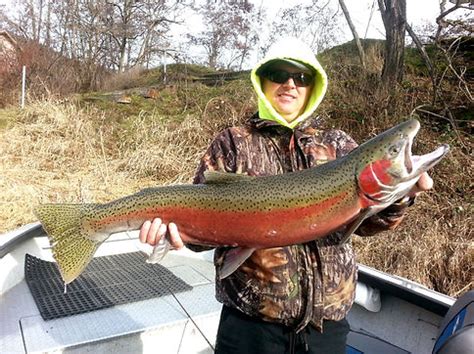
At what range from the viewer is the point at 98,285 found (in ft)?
14.3

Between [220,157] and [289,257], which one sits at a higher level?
[220,157]

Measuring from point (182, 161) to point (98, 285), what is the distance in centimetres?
621

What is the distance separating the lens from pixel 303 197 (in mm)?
2154

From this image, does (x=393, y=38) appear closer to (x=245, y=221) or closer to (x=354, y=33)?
(x=354, y=33)

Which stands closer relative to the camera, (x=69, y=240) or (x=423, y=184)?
(x=423, y=184)

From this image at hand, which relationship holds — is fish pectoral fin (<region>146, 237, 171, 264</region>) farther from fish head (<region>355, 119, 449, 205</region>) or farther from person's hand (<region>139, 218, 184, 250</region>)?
fish head (<region>355, 119, 449, 205</region>)

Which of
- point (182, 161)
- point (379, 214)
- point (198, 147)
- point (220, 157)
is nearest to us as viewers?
point (379, 214)

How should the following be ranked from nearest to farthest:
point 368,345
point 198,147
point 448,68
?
point 368,345 → point 448,68 → point 198,147

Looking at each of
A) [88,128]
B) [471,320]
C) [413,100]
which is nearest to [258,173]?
[471,320]

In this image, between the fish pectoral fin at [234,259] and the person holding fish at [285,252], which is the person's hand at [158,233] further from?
the fish pectoral fin at [234,259]

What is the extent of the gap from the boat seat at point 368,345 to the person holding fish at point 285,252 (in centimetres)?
165

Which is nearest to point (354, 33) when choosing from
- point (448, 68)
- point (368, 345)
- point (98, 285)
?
point (448, 68)

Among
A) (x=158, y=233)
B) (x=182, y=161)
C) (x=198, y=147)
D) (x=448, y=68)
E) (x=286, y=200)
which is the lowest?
(x=182, y=161)

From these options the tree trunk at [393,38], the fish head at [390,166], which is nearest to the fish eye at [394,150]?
the fish head at [390,166]
